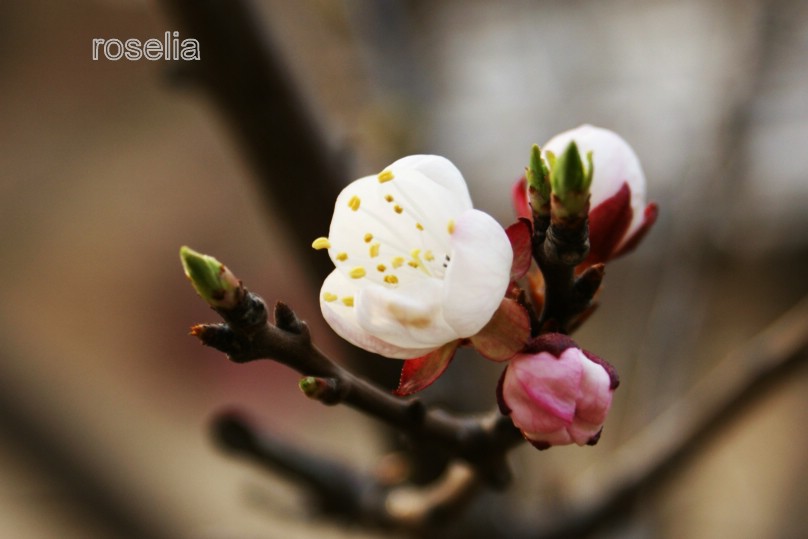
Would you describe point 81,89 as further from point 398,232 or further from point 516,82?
point 398,232

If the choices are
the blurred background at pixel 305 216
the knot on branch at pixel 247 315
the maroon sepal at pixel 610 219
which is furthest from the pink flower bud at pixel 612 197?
the blurred background at pixel 305 216

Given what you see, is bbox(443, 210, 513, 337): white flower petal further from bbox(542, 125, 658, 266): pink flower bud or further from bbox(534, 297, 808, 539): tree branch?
bbox(534, 297, 808, 539): tree branch

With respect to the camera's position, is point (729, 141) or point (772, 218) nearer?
point (729, 141)

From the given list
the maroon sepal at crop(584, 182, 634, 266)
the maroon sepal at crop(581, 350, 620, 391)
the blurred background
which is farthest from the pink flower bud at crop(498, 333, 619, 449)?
the blurred background

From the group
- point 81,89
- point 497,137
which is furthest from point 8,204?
point 497,137

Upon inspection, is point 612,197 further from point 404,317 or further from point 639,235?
point 404,317

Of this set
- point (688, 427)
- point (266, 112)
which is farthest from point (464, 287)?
point (688, 427)

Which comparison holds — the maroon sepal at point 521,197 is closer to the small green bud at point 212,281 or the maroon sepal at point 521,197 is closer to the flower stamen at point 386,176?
the flower stamen at point 386,176
